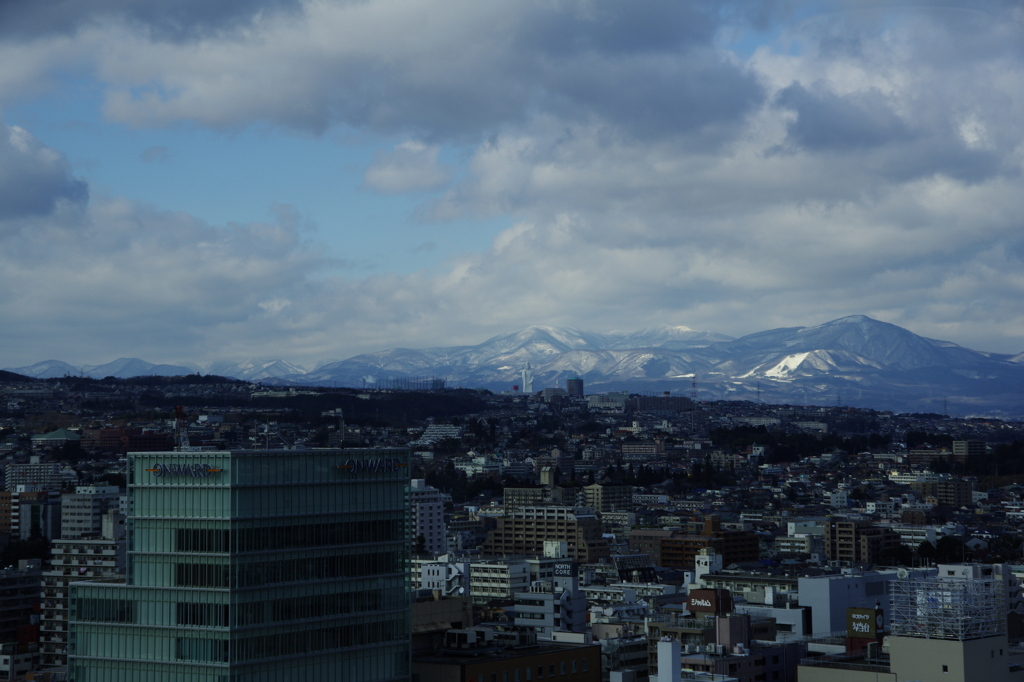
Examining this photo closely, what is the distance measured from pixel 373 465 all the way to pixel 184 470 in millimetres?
3371

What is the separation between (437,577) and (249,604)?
1556 inches

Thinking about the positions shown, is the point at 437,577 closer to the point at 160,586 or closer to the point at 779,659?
the point at 779,659

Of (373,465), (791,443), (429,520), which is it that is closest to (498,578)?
(429,520)

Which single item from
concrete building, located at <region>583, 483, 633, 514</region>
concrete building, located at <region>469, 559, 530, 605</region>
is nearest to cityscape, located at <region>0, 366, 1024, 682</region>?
concrete building, located at <region>469, 559, 530, 605</region>

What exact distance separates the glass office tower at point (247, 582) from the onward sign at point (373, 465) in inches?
1.1

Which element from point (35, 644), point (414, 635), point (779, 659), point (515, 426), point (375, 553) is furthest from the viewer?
point (515, 426)

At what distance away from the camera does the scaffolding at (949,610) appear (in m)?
25.6

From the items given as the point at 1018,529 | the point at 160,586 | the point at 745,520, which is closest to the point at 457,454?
the point at 745,520

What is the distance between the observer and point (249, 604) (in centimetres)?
2144

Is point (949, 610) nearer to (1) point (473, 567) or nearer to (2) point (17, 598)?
(2) point (17, 598)

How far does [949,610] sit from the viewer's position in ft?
84.7

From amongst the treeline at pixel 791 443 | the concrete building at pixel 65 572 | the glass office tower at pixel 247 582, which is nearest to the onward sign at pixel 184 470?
the glass office tower at pixel 247 582

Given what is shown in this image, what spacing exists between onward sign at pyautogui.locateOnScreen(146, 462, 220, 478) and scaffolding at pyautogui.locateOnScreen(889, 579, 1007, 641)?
13.6 m

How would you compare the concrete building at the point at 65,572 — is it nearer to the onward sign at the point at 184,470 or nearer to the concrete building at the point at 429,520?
the onward sign at the point at 184,470
